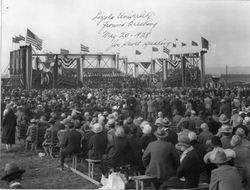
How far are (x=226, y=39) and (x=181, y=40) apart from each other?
1206mm

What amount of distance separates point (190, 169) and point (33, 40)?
19.1 feet

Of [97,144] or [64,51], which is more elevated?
[64,51]

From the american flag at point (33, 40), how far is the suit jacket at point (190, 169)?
5.58 meters

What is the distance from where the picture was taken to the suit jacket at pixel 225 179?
5.53m

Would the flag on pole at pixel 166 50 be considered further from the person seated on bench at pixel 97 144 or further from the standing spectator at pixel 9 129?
the standing spectator at pixel 9 129

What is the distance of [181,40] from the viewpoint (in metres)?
10.7

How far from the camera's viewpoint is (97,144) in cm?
939

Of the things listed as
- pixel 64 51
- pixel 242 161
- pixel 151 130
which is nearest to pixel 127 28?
pixel 64 51

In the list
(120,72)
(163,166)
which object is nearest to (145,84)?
(120,72)

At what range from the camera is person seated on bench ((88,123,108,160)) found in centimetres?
940

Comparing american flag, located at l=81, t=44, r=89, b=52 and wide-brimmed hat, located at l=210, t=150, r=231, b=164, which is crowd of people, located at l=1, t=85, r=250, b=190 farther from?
american flag, located at l=81, t=44, r=89, b=52

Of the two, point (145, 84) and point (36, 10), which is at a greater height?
point (36, 10)

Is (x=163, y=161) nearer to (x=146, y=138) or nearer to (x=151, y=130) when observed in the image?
(x=146, y=138)

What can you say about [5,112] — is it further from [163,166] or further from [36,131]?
[163,166]
